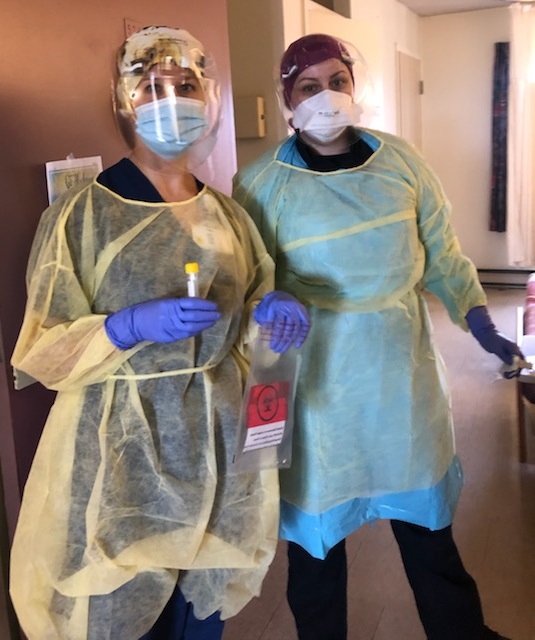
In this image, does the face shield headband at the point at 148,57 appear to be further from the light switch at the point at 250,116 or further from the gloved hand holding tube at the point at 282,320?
the light switch at the point at 250,116

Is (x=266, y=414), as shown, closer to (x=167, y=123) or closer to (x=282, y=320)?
(x=282, y=320)

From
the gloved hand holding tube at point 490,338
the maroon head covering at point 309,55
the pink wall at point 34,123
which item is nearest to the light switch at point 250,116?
the pink wall at point 34,123

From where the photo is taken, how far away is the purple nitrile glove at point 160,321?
96 cm

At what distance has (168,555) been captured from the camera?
1087 millimetres

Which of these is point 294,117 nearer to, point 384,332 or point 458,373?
point 384,332

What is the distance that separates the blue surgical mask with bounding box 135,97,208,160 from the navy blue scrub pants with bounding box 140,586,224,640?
2.51 feet

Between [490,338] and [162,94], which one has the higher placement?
[162,94]

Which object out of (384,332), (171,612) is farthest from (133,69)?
(171,612)

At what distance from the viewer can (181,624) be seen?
1.22 m

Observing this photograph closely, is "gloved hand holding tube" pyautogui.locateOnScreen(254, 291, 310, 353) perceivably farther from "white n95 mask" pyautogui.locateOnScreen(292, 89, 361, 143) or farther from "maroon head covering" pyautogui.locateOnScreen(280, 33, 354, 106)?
"maroon head covering" pyautogui.locateOnScreen(280, 33, 354, 106)

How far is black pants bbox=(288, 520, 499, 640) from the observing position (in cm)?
139

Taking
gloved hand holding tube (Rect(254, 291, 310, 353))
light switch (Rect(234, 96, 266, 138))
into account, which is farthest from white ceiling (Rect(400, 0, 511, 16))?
gloved hand holding tube (Rect(254, 291, 310, 353))

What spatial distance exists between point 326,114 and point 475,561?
4.49 feet

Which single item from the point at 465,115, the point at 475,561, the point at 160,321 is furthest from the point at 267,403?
the point at 465,115
